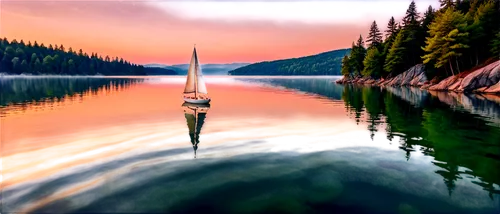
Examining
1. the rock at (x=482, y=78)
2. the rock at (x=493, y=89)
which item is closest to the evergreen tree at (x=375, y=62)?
the rock at (x=482, y=78)

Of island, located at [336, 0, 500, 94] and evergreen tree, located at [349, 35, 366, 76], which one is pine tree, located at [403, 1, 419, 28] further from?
evergreen tree, located at [349, 35, 366, 76]

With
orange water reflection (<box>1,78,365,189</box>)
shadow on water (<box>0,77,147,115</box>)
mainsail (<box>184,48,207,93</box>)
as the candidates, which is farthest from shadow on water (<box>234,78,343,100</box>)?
shadow on water (<box>0,77,147,115</box>)

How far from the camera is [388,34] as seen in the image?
10812 cm

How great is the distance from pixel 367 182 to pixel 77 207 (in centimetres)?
1056

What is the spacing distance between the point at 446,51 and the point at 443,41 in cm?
301

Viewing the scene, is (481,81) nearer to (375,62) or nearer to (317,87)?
(375,62)

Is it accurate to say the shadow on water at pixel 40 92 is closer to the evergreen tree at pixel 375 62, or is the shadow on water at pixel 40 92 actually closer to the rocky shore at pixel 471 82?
the rocky shore at pixel 471 82

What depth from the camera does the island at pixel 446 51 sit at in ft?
204

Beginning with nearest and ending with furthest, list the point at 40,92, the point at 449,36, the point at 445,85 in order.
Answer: the point at 40,92
the point at 449,36
the point at 445,85

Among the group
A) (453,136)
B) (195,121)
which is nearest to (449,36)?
(453,136)

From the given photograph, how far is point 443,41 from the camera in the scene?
69.2m

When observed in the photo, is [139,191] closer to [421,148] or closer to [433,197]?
[433,197]

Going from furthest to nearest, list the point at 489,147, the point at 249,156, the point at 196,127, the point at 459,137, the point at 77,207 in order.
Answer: the point at 196,127, the point at 459,137, the point at 489,147, the point at 249,156, the point at 77,207

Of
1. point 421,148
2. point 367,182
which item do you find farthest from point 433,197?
point 421,148
